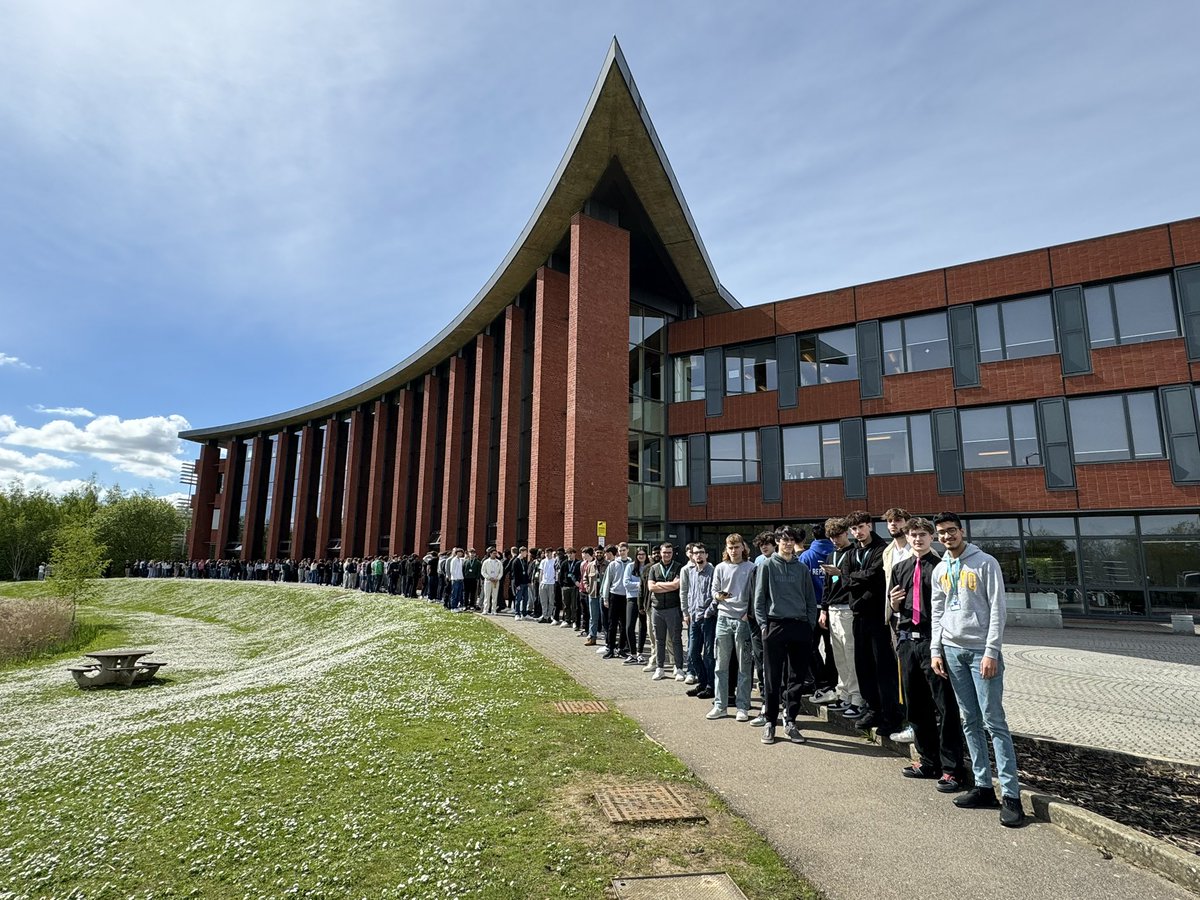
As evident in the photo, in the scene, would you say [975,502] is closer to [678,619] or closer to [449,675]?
[678,619]

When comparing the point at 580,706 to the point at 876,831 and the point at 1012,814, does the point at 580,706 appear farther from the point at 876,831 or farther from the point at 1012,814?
the point at 1012,814

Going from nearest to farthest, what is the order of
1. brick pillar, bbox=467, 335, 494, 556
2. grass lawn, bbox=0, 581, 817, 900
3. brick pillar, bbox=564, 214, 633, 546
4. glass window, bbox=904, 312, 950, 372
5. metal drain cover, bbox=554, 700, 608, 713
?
1. grass lawn, bbox=0, 581, 817, 900
2. metal drain cover, bbox=554, 700, 608, 713
3. brick pillar, bbox=564, 214, 633, 546
4. glass window, bbox=904, 312, 950, 372
5. brick pillar, bbox=467, 335, 494, 556

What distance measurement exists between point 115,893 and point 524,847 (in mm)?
2292

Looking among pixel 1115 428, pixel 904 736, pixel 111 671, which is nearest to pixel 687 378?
pixel 1115 428

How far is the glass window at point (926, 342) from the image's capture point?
2125 cm

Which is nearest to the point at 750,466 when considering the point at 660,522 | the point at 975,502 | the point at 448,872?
the point at 660,522

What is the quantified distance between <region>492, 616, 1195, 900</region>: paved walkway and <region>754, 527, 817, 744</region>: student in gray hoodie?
521 millimetres

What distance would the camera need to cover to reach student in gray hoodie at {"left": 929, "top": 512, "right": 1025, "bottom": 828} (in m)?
4.36

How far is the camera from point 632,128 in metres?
20.0

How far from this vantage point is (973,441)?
20.4 meters

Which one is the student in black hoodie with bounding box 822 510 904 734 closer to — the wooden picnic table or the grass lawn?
the grass lawn

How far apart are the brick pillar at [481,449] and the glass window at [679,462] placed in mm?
8723

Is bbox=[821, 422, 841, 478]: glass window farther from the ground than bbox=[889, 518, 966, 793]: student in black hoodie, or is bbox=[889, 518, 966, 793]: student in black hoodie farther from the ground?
bbox=[821, 422, 841, 478]: glass window

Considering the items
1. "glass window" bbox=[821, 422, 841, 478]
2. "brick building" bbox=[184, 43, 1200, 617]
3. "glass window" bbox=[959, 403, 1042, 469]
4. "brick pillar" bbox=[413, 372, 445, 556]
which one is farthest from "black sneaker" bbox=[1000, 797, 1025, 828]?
"brick pillar" bbox=[413, 372, 445, 556]
